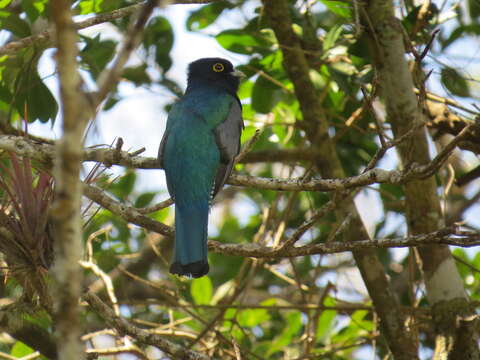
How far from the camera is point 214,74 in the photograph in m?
6.05

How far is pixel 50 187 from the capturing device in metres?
3.53

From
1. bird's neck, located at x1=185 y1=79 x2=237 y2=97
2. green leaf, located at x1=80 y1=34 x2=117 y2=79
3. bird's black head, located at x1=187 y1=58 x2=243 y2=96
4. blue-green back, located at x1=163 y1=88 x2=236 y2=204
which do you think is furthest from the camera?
bird's black head, located at x1=187 y1=58 x2=243 y2=96

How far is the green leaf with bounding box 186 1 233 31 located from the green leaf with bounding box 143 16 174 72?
1.14 feet

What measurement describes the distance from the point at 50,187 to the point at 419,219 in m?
2.46

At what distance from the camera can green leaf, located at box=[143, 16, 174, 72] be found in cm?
627

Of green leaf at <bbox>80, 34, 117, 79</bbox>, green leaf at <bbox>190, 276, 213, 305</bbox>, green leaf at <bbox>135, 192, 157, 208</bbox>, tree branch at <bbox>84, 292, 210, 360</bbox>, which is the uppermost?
green leaf at <bbox>80, 34, 117, 79</bbox>

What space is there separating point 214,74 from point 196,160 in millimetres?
1560

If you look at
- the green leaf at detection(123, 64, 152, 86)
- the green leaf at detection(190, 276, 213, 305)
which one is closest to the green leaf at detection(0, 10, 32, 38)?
the green leaf at detection(123, 64, 152, 86)

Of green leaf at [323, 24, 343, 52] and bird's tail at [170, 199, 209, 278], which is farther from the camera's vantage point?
green leaf at [323, 24, 343, 52]

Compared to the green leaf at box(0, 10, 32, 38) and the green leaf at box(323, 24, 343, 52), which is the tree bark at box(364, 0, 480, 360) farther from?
the green leaf at box(0, 10, 32, 38)

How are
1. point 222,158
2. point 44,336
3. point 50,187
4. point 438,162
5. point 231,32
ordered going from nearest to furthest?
point 438,162, point 50,187, point 44,336, point 222,158, point 231,32

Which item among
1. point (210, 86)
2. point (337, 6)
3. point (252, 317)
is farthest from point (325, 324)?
point (337, 6)

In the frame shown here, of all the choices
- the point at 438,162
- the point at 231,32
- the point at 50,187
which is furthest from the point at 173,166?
the point at 438,162

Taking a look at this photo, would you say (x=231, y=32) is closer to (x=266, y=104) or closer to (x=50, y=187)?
(x=266, y=104)
